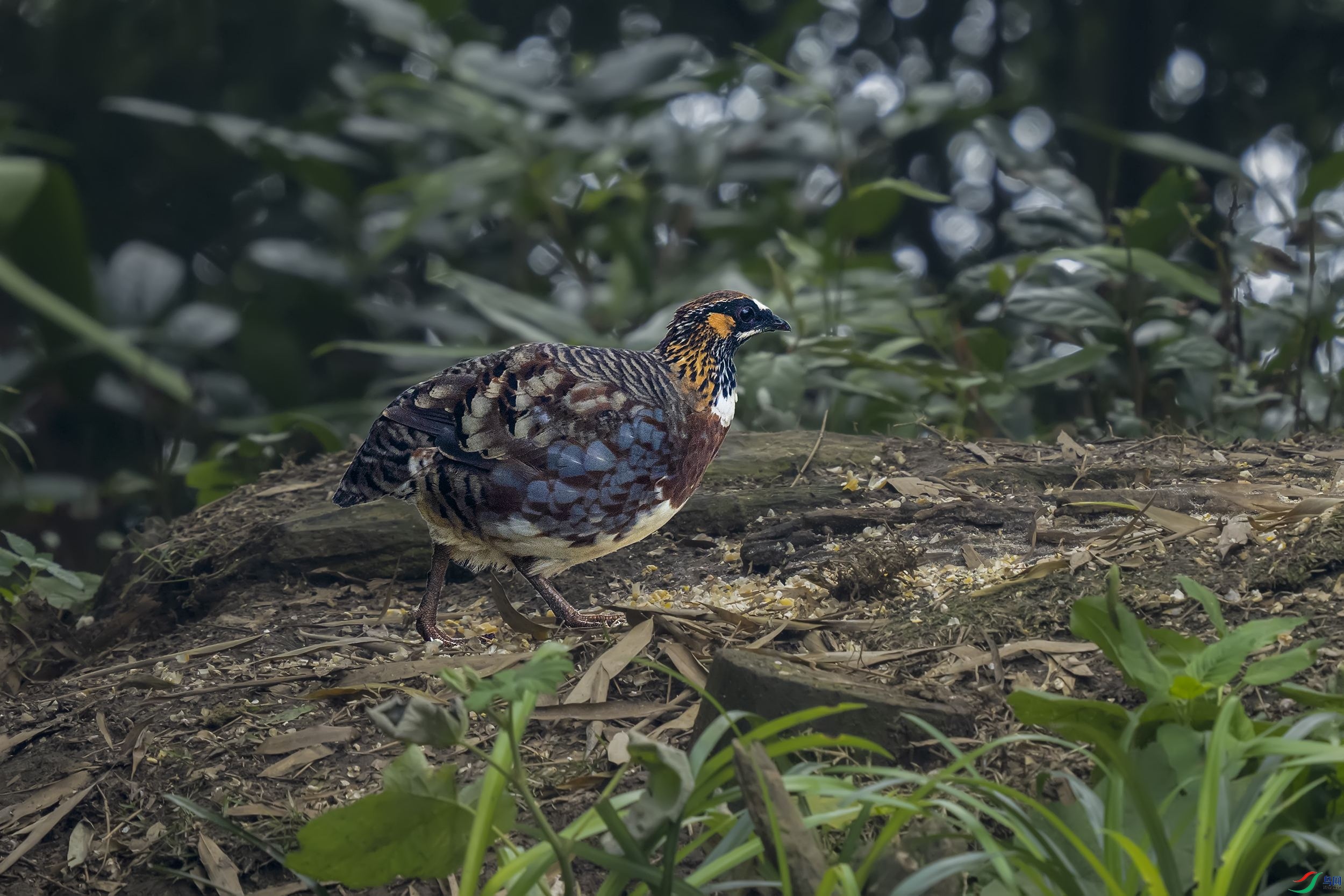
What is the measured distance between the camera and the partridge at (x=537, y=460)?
322 centimetres

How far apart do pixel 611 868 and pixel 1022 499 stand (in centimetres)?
214

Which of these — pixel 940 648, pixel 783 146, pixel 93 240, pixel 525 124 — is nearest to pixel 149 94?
pixel 93 240

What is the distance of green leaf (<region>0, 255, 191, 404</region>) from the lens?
4.75 metres

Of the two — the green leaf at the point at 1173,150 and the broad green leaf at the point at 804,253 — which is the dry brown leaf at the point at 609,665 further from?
the green leaf at the point at 1173,150

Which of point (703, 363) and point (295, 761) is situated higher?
point (703, 363)

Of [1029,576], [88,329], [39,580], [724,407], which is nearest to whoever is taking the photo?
[1029,576]

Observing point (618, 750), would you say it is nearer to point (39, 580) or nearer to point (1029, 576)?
point (1029, 576)

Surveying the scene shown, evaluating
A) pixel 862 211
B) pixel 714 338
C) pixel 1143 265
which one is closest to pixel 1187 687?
pixel 714 338

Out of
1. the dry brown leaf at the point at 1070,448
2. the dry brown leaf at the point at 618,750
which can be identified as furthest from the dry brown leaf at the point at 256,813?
the dry brown leaf at the point at 1070,448

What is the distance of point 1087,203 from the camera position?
5023 mm

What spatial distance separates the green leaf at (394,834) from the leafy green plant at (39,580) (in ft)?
6.89

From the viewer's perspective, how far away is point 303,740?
8.78ft

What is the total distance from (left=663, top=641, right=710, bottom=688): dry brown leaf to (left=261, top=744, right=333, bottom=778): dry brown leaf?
759 millimetres

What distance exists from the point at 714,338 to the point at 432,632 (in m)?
1.17
